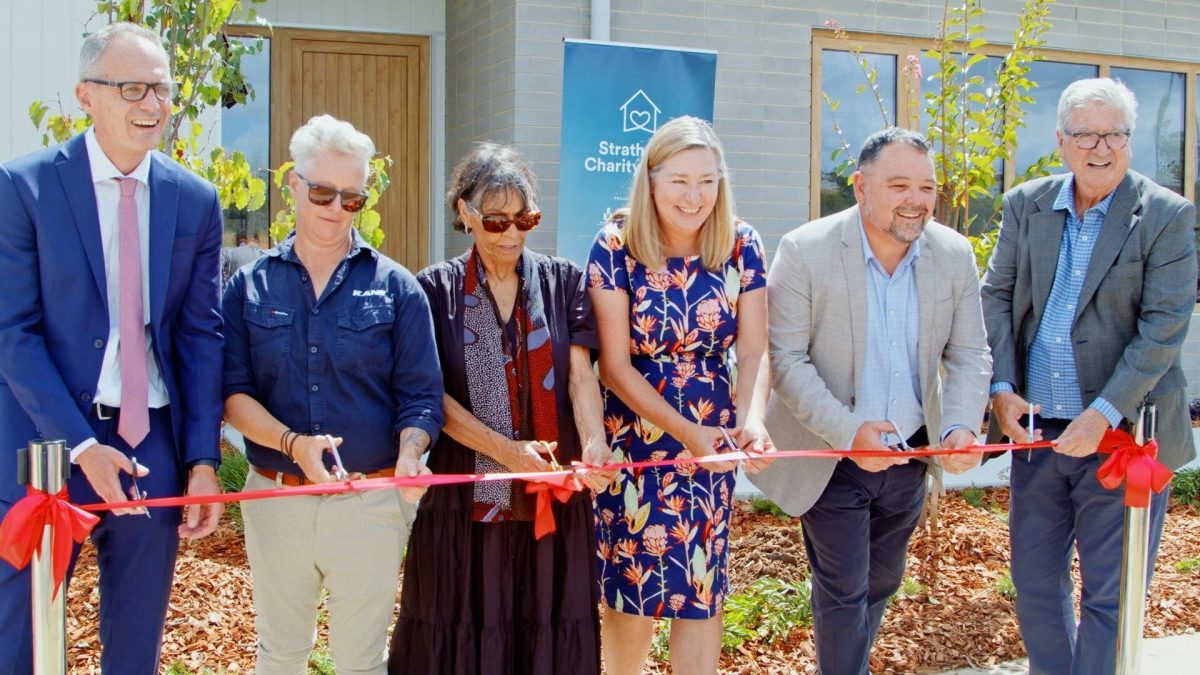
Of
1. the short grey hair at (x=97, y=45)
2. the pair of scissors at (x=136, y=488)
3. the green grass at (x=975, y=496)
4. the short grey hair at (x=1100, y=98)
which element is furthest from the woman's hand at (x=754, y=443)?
the green grass at (x=975, y=496)

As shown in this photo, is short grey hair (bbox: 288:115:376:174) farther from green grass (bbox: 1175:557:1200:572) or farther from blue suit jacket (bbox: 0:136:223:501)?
green grass (bbox: 1175:557:1200:572)

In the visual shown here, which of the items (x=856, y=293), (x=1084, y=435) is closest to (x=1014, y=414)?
(x=1084, y=435)

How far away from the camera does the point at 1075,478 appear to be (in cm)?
406

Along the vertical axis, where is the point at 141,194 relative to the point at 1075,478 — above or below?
above

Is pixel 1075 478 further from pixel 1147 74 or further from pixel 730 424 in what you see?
pixel 1147 74

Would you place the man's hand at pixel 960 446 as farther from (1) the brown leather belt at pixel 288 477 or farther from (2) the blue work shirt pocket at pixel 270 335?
(2) the blue work shirt pocket at pixel 270 335

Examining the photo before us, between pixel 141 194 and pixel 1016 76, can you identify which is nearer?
pixel 141 194

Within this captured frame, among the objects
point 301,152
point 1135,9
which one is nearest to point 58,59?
point 301,152

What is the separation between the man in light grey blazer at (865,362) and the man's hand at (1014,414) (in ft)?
0.60

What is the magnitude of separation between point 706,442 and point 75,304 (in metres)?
1.93

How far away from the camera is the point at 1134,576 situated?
3775mm

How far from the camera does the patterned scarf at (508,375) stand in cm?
362

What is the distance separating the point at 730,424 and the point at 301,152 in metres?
1.68

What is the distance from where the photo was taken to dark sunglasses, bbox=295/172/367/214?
131 inches
